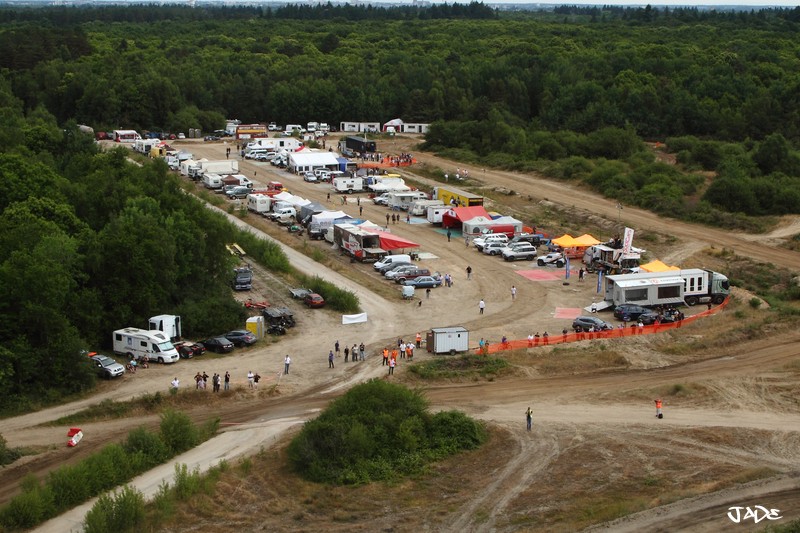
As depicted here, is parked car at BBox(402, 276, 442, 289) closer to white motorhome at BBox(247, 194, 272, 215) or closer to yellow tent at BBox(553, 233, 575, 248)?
yellow tent at BBox(553, 233, 575, 248)

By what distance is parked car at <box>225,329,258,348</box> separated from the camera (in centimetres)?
3309

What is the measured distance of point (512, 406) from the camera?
28.5 metres

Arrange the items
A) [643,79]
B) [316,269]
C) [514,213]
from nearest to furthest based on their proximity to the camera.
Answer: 1. [316,269]
2. [514,213]
3. [643,79]

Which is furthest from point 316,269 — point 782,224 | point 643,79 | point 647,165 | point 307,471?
point 643,79

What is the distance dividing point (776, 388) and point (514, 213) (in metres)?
26.8

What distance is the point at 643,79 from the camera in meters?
91.2

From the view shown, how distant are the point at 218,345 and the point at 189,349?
996 mm

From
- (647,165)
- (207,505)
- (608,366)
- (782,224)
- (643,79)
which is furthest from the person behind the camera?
(643,79)

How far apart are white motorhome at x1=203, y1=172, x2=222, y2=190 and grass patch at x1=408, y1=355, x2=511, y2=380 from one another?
33284 mm

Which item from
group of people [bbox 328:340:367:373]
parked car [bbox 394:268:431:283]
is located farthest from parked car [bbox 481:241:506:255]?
group of people [bbox 328:340:367:373]

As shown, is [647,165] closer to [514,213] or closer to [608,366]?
[514,213]

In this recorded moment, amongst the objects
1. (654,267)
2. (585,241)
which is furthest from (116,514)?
(585,241)

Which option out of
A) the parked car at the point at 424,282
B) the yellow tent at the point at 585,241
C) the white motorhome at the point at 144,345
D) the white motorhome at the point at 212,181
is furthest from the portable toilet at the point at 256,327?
the white motorhome at the point at 212,181

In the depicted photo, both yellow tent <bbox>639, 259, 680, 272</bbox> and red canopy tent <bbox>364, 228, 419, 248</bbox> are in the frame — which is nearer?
yellow tent <bbox>639, 259, 680, 272</bbox>
